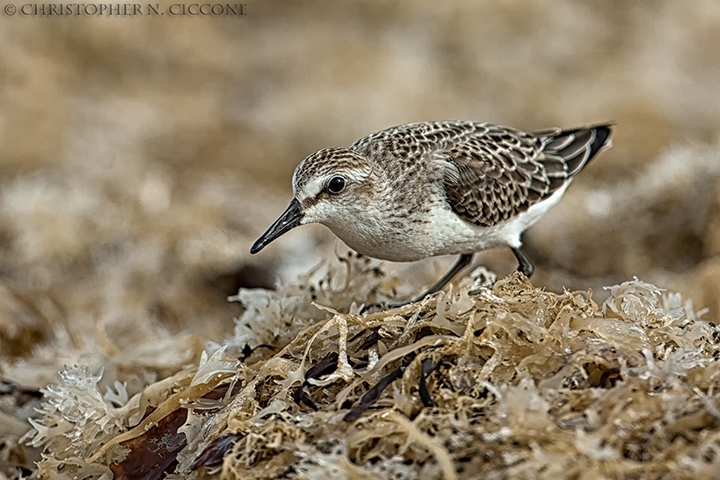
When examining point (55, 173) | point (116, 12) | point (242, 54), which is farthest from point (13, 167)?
point (242, 54)

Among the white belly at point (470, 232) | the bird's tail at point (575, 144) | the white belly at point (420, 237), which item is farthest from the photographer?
the bird's tail at point (575, 144)

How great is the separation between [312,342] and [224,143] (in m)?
5.06

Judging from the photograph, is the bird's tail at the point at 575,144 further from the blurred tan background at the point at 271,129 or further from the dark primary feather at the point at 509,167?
the blurred tan background at the point at 271,129

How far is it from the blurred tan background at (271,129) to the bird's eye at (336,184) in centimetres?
114

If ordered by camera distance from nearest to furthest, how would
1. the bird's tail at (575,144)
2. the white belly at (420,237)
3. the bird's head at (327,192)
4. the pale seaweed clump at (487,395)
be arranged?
the pale seaweed clump at (487,395) < the bird's head at (327,192) < the white belly at (420,237) < the bird's tail at (575,144)

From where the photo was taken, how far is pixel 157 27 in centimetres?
746

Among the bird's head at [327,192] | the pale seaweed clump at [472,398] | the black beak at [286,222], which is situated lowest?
the pale seaweed clump at [472,398]

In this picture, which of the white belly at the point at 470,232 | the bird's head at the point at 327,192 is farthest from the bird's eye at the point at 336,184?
the white belly at the point at 470,232

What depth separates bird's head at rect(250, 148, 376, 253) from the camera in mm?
2465

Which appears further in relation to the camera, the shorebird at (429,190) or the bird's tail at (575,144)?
the bird's tail at (575,144)

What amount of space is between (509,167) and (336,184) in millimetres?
840

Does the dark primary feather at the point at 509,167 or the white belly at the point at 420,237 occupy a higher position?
the dark primary feather at the point at 509,167

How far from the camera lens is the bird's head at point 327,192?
2465mm

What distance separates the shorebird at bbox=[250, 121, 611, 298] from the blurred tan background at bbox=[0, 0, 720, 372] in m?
0.82
